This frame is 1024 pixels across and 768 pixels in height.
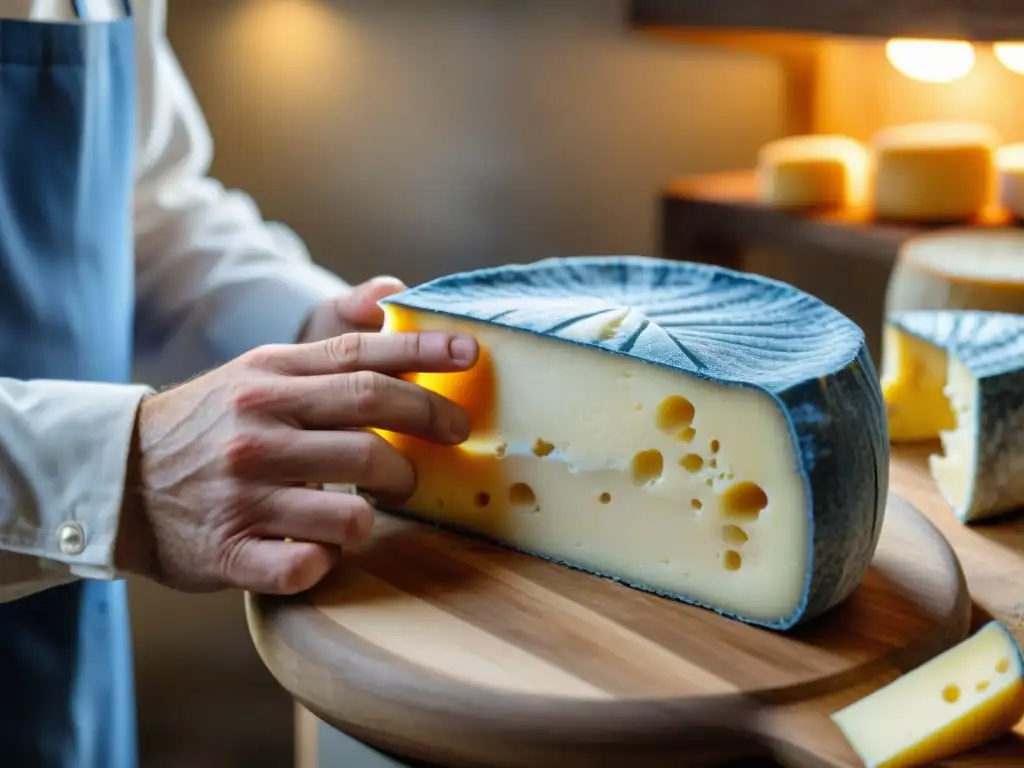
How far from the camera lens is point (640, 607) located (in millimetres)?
1047

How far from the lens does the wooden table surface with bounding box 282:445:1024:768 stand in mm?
860

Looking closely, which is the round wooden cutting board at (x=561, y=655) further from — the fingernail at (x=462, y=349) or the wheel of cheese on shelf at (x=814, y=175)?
the wheel of cheese on shelf at (x=814, y=175)

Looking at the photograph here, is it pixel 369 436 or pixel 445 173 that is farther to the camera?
pixel 445 173

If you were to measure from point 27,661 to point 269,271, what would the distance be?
0.51m

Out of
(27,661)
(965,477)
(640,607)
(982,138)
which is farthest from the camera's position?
(982,138)

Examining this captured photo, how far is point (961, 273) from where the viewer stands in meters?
1.47

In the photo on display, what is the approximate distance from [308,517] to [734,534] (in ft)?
1.14

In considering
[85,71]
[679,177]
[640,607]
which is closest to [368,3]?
[679,177]

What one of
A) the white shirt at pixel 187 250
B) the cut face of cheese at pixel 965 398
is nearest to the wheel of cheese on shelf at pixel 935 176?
the cut face of cheese at pixel 965 398

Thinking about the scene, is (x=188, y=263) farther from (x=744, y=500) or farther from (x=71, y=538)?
(x=744, y=500)

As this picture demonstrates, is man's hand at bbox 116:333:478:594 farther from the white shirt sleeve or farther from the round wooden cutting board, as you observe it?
the white shirt sleeve

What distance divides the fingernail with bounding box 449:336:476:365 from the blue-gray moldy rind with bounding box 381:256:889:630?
0.10 feet

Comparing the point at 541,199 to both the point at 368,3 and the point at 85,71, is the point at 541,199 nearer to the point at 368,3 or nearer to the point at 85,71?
the point at 368,3

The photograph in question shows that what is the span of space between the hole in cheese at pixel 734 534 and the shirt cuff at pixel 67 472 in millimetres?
499
